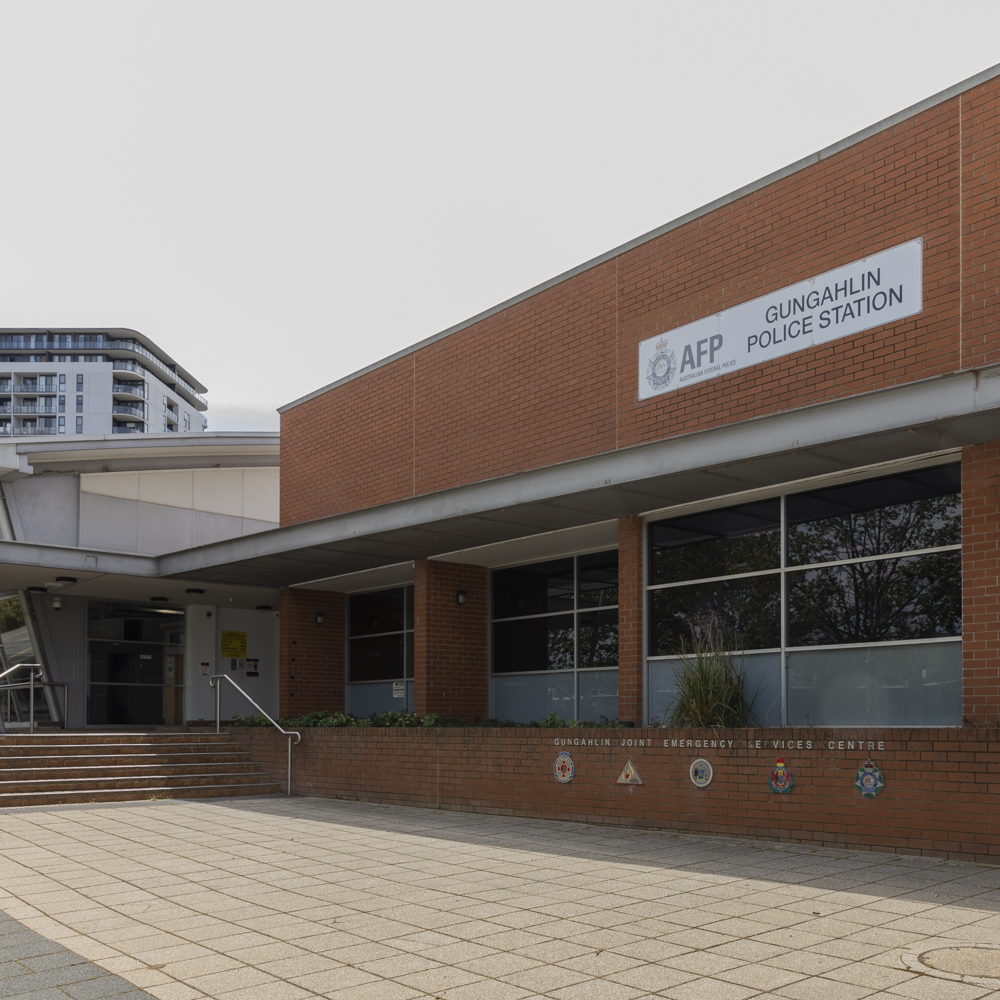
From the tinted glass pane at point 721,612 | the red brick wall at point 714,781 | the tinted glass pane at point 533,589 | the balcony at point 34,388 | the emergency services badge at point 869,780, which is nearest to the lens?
the red brick wall at point 714,781

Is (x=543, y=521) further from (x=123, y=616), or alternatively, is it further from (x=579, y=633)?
(x=123, y=616)

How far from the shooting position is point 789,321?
35.5 feet

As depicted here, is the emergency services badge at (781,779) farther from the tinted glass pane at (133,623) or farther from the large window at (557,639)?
the tinted glass pane at (133,623)

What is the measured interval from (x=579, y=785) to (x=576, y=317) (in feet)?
18.4

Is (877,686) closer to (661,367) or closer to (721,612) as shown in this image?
(721,612)

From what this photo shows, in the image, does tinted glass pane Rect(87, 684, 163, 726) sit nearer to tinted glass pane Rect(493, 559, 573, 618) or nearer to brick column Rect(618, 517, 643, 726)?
tinted glass pane Rect(493, 559, 573, 618)

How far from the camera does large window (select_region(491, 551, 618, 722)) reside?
45.6ft

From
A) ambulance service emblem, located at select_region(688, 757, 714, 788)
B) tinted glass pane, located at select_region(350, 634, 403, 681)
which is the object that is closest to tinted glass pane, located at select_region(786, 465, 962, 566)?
ambulance service emblem, located at select_region(688, 757, 714, 788)

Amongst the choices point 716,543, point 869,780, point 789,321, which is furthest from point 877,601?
point 789,321

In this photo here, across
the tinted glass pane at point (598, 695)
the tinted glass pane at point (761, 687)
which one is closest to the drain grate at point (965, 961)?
the tinted glass pane at point (761, 687)

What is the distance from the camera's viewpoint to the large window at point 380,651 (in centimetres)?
1759

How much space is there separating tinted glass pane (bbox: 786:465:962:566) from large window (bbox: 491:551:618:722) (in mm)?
3604

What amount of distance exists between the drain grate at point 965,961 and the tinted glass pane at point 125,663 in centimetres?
1812

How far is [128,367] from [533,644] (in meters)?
108
